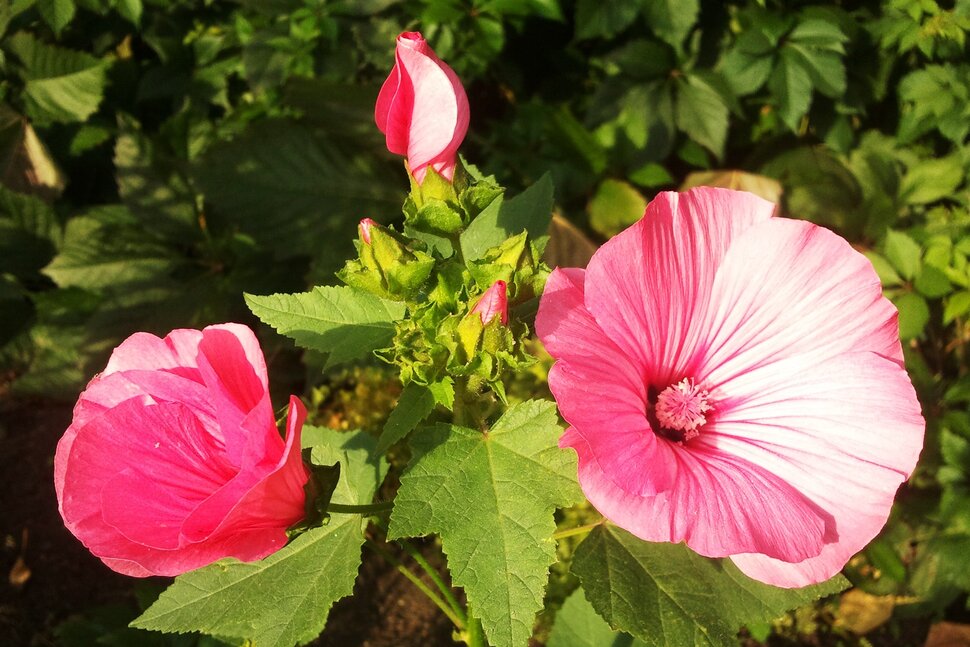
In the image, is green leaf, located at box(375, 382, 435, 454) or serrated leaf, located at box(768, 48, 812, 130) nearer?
green leaf, located at box(375, 382, 435, 454)

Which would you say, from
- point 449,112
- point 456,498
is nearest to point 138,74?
point 449,112

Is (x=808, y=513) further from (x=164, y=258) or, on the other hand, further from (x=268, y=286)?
(x=164, y=258)

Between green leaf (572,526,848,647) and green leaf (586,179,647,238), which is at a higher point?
green leaf (572,526,848,647)

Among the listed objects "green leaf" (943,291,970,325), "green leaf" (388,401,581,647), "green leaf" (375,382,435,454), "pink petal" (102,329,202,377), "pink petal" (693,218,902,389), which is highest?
"pink petal" (693,218,902,389)

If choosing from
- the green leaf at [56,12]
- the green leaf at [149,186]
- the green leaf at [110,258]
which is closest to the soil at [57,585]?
the green leaf at [110,258]

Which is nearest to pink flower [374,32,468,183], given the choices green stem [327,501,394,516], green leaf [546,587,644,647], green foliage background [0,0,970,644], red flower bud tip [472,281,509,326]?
red flower bud tip [472,281,509,326]

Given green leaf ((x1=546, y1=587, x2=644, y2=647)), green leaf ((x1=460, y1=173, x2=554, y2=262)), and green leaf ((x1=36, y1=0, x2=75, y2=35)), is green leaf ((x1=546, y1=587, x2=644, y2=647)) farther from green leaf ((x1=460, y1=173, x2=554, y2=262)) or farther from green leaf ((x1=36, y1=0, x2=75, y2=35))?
green leaf ((x1=36, y1=0, x2=75, y2=35))
